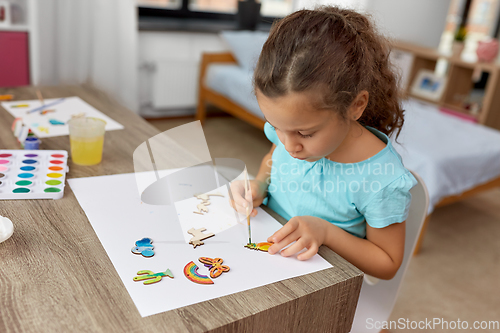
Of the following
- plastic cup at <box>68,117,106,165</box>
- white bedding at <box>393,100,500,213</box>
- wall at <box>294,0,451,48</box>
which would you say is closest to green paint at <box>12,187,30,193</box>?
plastic cup at <box>68,117,106,165</box>

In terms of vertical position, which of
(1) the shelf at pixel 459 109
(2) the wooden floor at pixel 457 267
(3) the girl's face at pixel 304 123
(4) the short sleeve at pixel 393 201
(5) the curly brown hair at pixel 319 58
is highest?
(5) the curly brown hair at pixel 319 58

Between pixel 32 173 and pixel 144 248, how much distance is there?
0.32 metres

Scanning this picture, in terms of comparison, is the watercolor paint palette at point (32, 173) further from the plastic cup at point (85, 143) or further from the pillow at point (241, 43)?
the pillow at point (241, 43)

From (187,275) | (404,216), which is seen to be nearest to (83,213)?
(187,275)

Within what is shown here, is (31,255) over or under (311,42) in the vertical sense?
under

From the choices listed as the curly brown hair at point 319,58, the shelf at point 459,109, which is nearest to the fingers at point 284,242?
the curly brown hair at point 319,58

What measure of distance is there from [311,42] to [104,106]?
805mm

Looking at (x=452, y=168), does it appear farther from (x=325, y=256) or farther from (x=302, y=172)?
(x=325, y=256)

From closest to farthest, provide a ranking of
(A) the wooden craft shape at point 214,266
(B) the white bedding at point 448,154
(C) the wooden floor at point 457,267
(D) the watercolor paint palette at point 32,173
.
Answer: (A) the wooden craft shape at point 214,266, (D) the watercolor paint palette at point 32,173, (C) the wooden floor at point 457,267, (B) the white bedding at point 448,154

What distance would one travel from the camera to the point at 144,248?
0.64m

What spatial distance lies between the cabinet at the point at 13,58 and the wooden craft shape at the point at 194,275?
2.12 meters

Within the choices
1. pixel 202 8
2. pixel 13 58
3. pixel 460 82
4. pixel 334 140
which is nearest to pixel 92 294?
pixel 334 140

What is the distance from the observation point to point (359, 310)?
909mm

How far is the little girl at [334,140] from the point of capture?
2.15 ft
